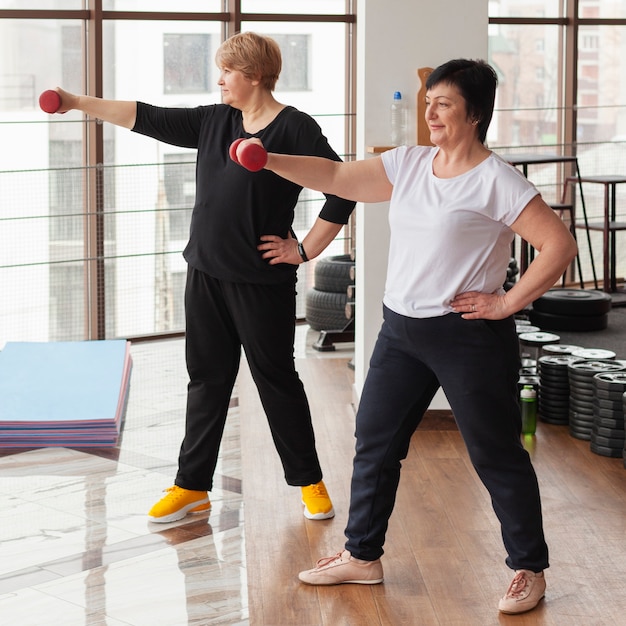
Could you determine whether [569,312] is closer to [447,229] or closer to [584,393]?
[584,393]

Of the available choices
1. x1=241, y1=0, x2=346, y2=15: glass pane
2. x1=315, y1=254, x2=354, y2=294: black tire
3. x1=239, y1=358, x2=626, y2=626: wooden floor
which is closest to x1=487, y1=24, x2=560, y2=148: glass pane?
x1=241, y1=0, x2=346, y2=15: glass pane

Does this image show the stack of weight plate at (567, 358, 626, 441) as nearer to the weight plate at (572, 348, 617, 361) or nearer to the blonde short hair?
the weight plate at (572, 348, 617, 361)

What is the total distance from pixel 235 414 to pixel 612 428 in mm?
1549

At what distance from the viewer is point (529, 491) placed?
2586mm

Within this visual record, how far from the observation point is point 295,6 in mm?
6496

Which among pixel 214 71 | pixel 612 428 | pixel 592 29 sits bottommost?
pixel 612 428

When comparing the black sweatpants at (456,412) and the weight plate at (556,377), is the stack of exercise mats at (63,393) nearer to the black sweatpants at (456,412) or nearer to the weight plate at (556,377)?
the black sweatpants at (456,412)

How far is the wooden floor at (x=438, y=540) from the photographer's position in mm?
2670

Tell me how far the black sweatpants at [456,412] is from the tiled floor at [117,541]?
1.59 ft

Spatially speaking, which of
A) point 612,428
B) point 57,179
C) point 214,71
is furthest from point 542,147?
point 612,428

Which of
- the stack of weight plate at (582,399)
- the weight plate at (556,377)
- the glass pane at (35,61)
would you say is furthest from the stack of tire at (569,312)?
the glass pane at (35,61)

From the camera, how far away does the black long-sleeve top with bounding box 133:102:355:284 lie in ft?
9.87

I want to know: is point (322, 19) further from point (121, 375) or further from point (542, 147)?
point (121, 375)

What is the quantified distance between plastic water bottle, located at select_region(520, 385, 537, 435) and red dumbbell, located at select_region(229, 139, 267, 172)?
7.15 feet
